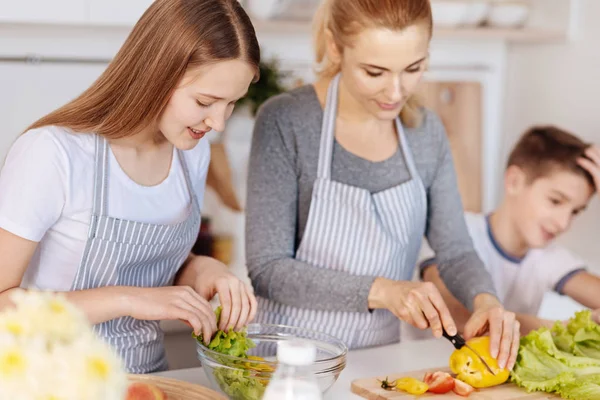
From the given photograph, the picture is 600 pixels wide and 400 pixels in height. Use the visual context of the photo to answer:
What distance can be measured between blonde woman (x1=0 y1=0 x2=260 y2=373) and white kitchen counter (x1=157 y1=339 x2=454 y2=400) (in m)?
0.11

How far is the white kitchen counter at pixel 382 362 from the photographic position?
139 centimetres

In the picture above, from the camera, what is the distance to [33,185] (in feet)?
3.97

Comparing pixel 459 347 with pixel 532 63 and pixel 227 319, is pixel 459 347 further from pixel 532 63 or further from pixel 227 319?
pixel 532 63

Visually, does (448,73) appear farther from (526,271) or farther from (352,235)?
(352,235)

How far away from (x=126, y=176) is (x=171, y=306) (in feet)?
0.85

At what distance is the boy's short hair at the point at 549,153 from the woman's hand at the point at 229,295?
1.13 m

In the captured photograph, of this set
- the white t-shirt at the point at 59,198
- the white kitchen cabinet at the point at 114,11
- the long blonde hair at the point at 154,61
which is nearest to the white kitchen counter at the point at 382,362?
the white t-shirt at the point at 59,198

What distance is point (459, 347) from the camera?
1.43 metres

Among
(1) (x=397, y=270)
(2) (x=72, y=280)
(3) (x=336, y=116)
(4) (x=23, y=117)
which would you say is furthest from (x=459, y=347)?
(4) (x=23, y=117)

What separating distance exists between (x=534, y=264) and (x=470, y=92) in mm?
881

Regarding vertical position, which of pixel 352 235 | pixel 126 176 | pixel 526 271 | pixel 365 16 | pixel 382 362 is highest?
pixel 365 16

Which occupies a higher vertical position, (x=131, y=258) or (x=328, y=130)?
(x=328, y=130)

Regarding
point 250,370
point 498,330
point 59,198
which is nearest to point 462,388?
point 498,330

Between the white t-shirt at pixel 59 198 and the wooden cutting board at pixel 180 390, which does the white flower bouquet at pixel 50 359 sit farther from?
the white t-shirt at pixel 59 198
